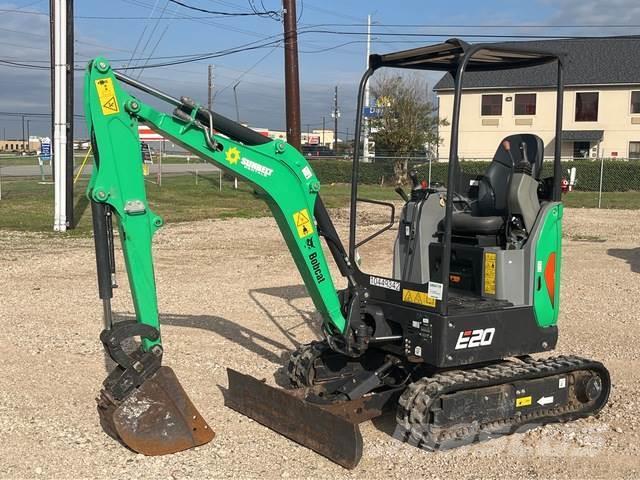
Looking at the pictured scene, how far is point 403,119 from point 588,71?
12.7m

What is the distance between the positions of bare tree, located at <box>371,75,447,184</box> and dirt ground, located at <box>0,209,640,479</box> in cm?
2664

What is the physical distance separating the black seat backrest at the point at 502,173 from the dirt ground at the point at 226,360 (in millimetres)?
1802

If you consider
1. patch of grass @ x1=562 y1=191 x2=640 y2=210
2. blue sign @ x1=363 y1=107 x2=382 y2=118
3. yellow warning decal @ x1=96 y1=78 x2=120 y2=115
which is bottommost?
patch of grass @ x1=562 y1=191 x2=640 y2=210

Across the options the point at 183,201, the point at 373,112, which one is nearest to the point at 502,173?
the point at 183,201

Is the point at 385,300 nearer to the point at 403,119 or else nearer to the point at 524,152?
the point at 524,152

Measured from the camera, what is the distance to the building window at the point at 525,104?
151ft

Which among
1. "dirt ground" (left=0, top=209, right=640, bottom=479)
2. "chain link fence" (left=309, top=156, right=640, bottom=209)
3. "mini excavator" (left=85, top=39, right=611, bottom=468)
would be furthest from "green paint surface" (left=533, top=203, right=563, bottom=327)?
"chain link fence" (left=309, top=156, right=640, bottom=209)

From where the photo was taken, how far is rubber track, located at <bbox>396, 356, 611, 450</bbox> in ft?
17.9

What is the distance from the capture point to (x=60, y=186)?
722 inches

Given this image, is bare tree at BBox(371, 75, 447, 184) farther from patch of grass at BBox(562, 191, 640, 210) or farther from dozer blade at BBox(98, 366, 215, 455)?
dozer blade at BBox(98, 366, 215, 455)

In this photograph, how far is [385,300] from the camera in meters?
5.94

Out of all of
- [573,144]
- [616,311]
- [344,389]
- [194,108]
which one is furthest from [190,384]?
[573,144]

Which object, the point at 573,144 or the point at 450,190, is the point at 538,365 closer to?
the point at 450,190

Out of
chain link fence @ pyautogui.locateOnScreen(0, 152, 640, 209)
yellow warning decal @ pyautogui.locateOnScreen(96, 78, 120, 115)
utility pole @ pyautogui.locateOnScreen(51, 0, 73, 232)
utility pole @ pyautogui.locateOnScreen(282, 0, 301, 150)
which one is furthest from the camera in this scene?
chain link fence @ pyautogui.locateOnScreen(0, 152, 640, 209)
